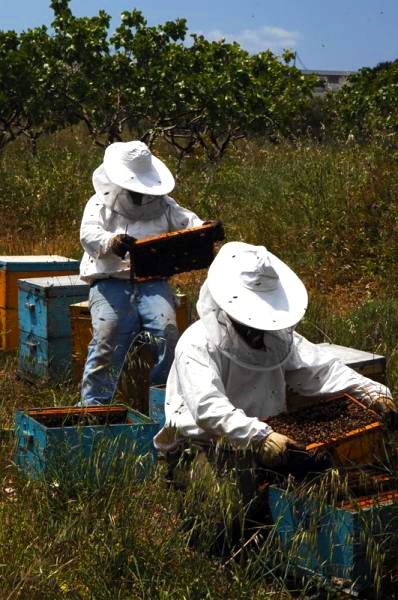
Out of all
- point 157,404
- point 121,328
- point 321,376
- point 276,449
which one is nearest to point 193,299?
point 121,328

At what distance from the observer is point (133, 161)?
519 cm

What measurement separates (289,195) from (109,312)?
172 inches

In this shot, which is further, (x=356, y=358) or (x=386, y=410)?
(x=356, y=358)

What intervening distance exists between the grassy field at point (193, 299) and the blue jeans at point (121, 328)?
0.28m

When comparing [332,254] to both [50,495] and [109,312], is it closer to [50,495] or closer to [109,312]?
[109,312]

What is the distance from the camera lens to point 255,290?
342 centimetres

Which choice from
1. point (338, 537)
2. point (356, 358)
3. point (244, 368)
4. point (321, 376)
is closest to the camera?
point (338, 537)

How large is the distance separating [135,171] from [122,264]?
513 mm

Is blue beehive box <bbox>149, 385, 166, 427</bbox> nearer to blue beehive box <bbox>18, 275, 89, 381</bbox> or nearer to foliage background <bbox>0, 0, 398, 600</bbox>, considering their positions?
foliage background <bbox>0, 0, 398, 600</bbox>

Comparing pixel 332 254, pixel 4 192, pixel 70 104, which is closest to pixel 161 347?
pixel 332 254

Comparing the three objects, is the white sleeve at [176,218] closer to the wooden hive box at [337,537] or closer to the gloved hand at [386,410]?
the gloved hand at [386,410]

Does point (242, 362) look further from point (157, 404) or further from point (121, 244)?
point (121, 244)

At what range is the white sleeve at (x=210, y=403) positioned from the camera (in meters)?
3.16

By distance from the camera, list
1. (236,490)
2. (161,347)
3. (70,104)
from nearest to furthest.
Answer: (236,490) < (161,347) < (70,104)
